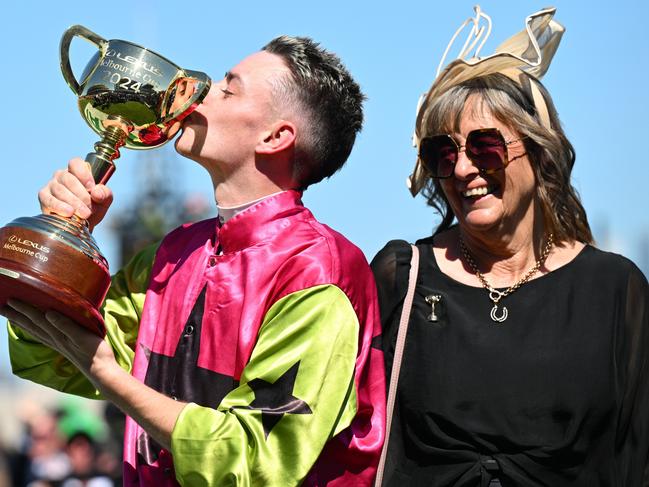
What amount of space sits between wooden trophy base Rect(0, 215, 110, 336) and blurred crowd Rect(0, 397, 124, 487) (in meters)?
5.64

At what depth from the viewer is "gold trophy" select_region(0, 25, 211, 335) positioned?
3.90 metres

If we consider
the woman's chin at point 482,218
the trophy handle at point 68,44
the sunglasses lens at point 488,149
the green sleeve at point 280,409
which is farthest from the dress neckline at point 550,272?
the trophy handle at point 68,44

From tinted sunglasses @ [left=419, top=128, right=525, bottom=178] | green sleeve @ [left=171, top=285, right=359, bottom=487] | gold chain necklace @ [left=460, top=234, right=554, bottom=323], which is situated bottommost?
green sleeve @ [left=171, top=285, right=359, bottom=487]

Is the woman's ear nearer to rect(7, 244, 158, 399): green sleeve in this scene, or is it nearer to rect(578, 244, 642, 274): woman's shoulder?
rect(7, 244, 158, 399): green sleeve

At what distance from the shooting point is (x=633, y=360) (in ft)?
14.6

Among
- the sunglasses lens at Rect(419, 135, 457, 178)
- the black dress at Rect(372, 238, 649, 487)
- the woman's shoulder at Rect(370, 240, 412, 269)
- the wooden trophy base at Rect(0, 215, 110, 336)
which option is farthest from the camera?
the woman's shoulder at Rect(370, 240, 412, 269)

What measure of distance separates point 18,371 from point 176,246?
72cm

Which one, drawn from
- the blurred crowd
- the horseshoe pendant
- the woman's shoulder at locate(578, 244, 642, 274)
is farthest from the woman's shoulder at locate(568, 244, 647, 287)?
the blurred crowd

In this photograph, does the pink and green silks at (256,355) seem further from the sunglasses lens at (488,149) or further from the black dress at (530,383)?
the sunglasses lens at (488,149)

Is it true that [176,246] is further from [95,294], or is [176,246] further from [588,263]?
[588,263]

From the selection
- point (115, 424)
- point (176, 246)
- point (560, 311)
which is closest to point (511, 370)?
point (560, 311)

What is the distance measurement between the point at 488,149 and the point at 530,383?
0.82 m

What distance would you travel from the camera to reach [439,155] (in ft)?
15.2

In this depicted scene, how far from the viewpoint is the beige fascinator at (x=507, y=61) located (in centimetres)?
474
